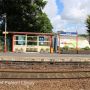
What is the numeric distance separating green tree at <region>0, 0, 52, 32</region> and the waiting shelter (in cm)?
1157

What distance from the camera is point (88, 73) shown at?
19.8m

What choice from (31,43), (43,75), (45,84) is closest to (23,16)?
(31,43)

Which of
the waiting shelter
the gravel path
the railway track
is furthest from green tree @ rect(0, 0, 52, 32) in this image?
the gravel path

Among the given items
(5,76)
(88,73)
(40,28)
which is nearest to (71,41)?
(40,28)

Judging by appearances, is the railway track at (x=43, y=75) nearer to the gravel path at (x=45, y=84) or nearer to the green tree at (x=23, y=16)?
the gravel path at (x=45, y=84)

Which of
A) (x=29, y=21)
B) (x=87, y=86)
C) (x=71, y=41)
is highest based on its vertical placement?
(x=29, y=21)

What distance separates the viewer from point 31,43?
1577 inches

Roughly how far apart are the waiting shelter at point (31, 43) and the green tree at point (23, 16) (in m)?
11.6

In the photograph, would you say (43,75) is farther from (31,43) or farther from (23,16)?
(23,16)

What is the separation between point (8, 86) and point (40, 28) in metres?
38.5

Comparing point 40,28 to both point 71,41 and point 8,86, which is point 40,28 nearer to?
point 71,41

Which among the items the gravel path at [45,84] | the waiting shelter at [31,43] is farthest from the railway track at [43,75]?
the waiting shelter at [31,43]

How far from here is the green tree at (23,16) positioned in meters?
52.0

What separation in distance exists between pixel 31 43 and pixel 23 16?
13.0 meters
